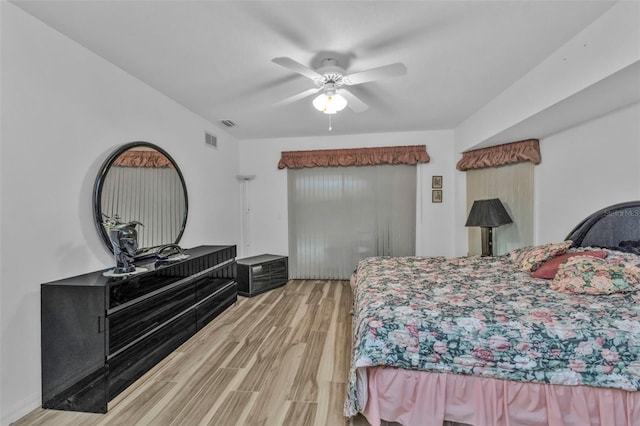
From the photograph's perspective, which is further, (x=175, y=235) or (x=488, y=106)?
(x=488, y=106)

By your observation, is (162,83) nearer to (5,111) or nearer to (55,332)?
(5,111)

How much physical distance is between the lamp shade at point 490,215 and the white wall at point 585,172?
34 centimetres

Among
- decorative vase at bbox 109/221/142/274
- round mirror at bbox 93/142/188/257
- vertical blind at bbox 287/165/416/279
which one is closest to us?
decorative vase at bbox 109/221/142/274

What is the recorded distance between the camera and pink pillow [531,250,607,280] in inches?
85.3

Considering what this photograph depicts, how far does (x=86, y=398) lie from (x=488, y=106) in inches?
177

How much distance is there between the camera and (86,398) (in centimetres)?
169

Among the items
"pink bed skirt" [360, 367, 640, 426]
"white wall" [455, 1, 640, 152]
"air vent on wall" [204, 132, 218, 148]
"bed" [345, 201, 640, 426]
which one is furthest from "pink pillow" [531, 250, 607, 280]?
"air vent on wall" [204, 132, 218, 148]

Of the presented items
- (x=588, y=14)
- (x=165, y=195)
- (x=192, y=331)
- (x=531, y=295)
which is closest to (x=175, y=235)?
(x=165, y=195)

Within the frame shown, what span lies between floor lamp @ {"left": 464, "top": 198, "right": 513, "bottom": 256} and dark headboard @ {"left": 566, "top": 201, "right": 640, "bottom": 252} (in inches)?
29.0

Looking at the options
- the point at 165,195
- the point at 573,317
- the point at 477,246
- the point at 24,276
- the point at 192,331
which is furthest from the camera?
the point at 477,246

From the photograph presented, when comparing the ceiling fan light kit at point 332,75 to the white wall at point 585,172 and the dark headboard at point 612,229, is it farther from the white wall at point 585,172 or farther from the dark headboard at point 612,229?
the dark headboard at point 612,229

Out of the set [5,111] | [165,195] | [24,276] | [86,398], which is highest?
[5,111]

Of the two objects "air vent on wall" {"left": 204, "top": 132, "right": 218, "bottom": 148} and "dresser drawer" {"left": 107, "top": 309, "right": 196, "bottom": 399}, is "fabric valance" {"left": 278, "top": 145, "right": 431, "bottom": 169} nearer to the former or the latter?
"air vent on wall" {"left": 204, "top": 132, "right": 218, "bottom": 148}

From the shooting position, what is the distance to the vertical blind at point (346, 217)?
4.37 metres
